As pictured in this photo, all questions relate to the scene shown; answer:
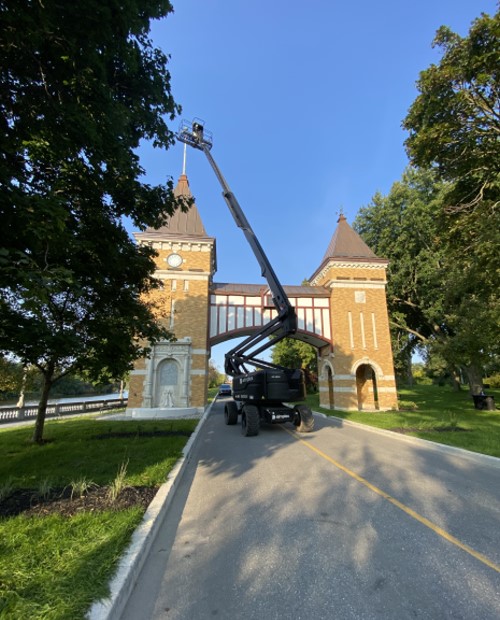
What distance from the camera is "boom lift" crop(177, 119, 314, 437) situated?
1216cm

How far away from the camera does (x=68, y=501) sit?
15.4 ft

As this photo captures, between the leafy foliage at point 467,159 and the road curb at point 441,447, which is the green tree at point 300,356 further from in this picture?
the road curb at point 441,447

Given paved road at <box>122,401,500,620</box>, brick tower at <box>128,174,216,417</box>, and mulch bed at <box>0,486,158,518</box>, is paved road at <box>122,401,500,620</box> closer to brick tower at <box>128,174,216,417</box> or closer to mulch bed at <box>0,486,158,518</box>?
mulch bed at <box>0,486,158,518</box>

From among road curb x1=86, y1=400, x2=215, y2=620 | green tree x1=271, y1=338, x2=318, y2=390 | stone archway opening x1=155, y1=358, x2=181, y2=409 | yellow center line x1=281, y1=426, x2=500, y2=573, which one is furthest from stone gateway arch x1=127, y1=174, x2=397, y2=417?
road curb x1=86, y1=400, x2=215, y2=620

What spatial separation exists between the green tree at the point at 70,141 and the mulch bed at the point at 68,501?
2484 mm

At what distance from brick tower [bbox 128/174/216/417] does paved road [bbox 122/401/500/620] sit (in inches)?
556

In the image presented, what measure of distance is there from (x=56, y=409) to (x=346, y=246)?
941 inches

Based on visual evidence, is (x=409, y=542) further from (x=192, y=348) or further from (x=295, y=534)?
(x=192, y=348)

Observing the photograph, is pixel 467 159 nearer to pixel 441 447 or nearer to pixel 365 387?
pixel 441 447

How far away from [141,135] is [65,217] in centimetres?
321

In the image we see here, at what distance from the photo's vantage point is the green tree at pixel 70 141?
3.96 meters

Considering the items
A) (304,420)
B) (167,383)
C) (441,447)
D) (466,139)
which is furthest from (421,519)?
(167,383)

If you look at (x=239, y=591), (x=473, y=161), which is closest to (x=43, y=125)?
(x=239, y=591)

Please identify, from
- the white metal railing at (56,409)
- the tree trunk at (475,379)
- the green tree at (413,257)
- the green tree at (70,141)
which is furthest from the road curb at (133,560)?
the tree trunk at (475,379)
